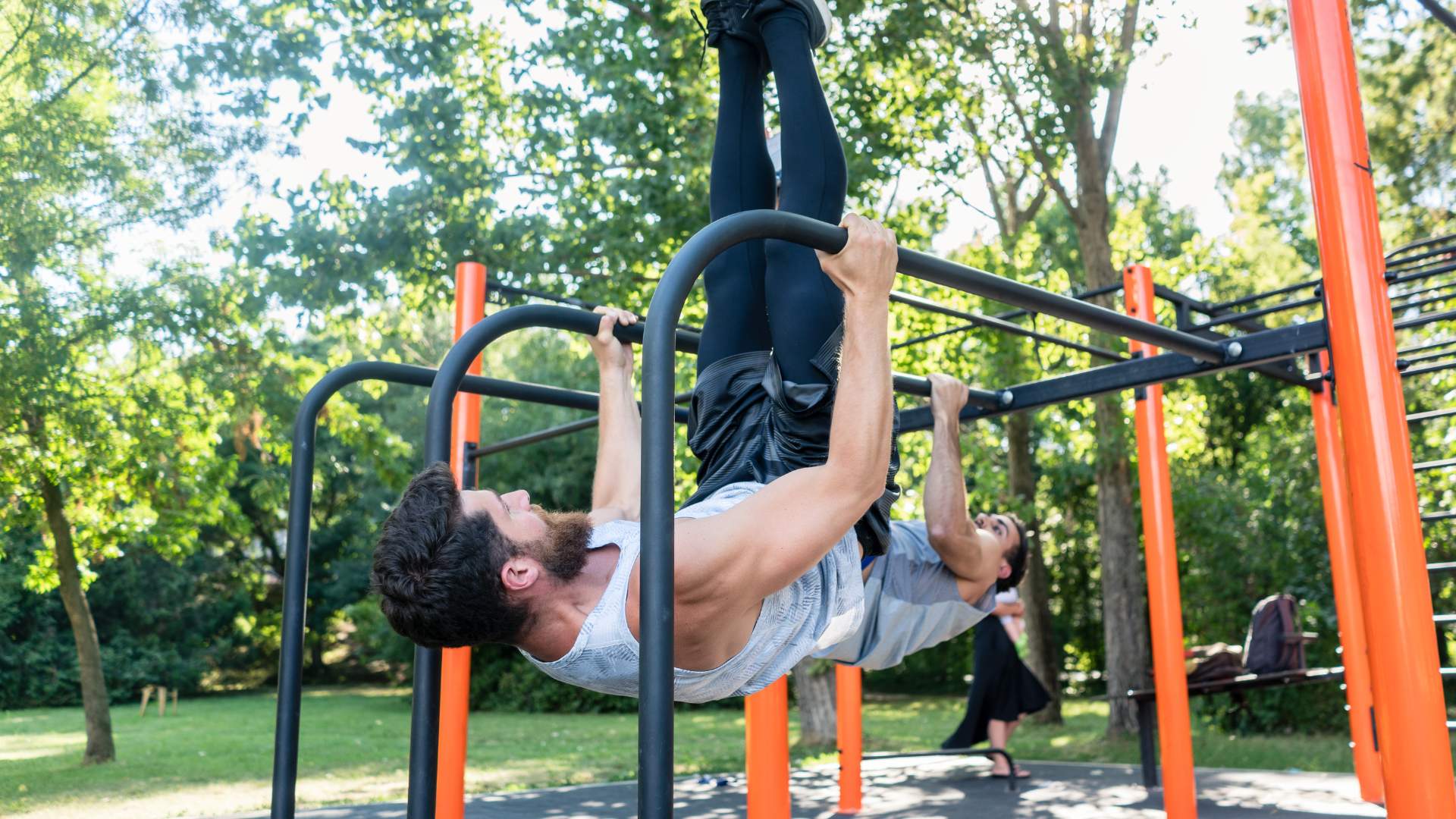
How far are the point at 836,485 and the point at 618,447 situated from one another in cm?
83

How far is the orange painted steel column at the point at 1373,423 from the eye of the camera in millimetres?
2102

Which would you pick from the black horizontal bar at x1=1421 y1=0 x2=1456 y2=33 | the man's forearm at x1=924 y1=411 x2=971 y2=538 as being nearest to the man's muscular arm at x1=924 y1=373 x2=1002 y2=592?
the man's forearm at x1=924 y1=411 x2=971 y2=538

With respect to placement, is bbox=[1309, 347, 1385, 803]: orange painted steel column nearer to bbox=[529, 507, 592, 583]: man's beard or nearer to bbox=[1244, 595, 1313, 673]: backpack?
bbox=[1244, 595, 1313, 673]: backpack

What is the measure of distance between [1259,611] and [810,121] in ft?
19.9

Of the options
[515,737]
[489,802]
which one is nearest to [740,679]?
[489,802]

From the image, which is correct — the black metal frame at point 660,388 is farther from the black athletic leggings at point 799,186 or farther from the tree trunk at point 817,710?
the tree trunk at point 817,710

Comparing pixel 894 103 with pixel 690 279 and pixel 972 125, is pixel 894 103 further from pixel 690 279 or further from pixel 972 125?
pixel 690 279

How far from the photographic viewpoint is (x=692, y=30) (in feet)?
27.1

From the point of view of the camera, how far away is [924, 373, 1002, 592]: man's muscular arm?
8.92ft

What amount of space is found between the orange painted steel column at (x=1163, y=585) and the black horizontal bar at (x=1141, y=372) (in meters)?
1.19

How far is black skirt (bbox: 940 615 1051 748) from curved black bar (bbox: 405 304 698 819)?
5.31 m

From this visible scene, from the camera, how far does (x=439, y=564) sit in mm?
1663

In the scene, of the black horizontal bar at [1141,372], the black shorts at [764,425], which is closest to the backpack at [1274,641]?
the black horizontal bar at [1141,372]

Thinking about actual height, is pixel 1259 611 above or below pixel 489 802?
above
